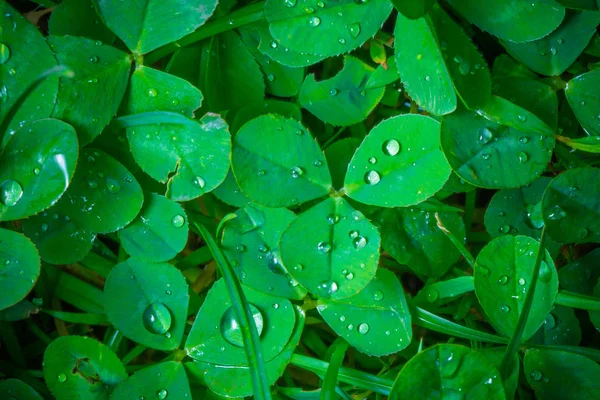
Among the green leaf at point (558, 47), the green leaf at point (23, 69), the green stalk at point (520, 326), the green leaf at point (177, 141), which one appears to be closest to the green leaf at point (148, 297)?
the green leaf at point (177, 141)

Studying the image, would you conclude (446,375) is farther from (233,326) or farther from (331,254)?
(233,326)

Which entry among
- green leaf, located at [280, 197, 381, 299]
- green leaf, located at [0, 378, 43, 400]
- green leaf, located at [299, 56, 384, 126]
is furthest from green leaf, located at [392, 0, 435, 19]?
green leaf, located at [0, 378, 43, 400]

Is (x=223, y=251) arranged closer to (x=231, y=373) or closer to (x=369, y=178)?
(x=231, y=373)

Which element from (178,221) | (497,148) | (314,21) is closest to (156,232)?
(178,221)

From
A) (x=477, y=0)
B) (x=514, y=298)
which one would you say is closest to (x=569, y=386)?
(x=514, y=298)

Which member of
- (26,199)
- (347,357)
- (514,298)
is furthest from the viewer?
(347,357)

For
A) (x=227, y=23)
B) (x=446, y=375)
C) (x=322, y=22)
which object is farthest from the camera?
(x=227, y=23)

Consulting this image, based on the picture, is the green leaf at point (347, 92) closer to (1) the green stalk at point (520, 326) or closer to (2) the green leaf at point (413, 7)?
(2) the green leaf at point (413, 7)

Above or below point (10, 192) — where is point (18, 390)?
below
